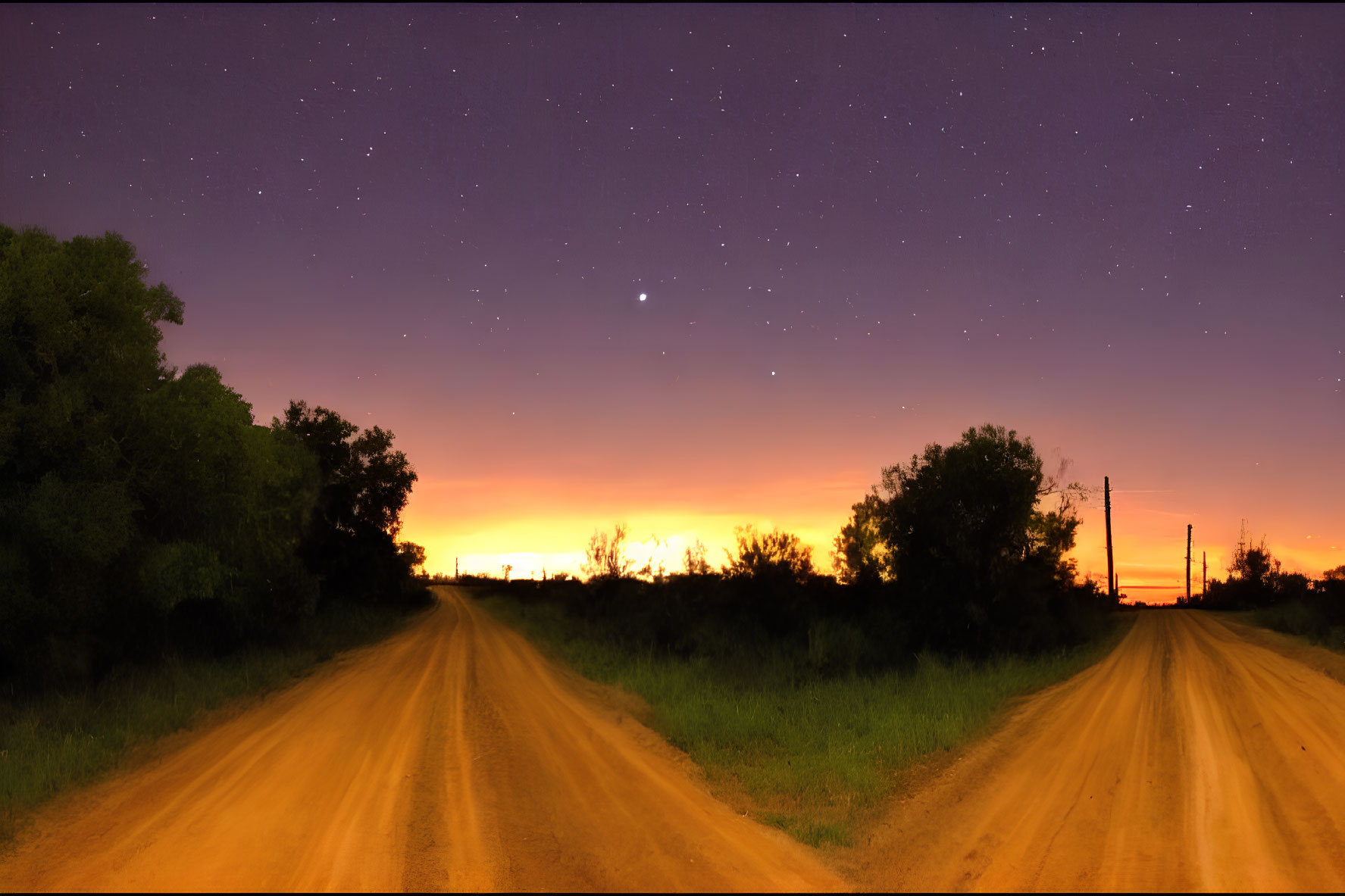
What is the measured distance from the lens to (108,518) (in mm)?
14875

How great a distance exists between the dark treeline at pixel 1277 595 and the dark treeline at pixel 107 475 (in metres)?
34.2

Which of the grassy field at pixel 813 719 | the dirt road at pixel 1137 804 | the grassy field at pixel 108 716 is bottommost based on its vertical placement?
the grassy field at pixel 108 716

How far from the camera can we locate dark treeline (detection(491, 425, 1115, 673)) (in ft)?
77.2

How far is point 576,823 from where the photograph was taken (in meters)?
8.29

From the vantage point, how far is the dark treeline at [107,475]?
1430 centimetres

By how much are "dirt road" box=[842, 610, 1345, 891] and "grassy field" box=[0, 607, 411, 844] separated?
9.21 metres

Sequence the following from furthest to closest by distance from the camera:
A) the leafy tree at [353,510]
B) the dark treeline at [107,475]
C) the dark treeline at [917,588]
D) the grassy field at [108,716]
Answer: the leafy tree at [353,510] → the dark treeline at [917,588] → the dark treeline at [107,475] → the grassy field at [108,716]

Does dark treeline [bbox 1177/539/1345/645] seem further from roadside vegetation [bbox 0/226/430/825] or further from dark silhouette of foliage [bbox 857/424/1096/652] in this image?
roadside vegetation [bbox 0/226/430/825]

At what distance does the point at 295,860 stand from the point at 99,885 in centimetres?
153

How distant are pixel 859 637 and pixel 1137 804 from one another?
14.1 m

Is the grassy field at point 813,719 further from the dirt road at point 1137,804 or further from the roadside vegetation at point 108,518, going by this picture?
the roadside vegetation at point 108,518

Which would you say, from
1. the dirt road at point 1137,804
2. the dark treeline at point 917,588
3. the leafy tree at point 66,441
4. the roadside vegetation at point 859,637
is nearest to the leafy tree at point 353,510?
the roadside vegetation at point 859,637

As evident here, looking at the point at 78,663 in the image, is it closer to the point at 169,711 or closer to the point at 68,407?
the point at 169,711

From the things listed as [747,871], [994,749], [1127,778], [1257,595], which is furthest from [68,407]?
[1257,595]
